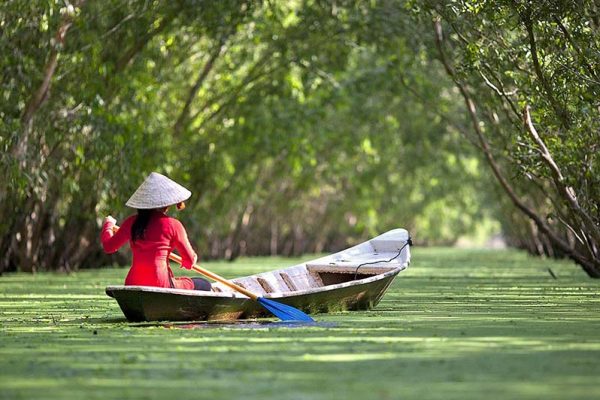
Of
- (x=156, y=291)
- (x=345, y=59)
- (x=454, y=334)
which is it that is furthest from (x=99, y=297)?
(x=345, y=59)

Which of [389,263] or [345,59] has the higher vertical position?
[345,59]

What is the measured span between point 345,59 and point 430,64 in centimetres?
228

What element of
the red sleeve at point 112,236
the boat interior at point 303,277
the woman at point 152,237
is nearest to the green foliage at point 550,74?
the boat interior at point 303,277

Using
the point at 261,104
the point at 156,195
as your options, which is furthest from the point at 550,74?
the point at 261,104

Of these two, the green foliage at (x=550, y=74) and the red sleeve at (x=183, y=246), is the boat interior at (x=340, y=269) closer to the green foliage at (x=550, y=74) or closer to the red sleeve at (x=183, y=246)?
the red sleeve at (x=183, y=246)

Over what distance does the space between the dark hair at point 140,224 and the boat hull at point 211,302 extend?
648 millimetres

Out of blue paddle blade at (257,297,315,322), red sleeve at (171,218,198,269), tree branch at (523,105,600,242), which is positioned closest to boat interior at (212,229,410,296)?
blue paddle blade at (257,297,315,322)

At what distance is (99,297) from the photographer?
636 inches

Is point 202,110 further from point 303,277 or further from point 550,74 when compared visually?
point 303,277

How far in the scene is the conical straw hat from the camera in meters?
11.4

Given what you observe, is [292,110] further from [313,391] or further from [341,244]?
[341,244]

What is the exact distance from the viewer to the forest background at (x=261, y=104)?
15750mm

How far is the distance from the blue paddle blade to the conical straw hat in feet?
3.60

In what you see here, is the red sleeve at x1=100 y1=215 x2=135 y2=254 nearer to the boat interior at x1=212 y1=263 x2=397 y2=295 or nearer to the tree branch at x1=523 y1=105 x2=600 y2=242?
the boat interior at x1=212 y1=263 x2=397 y2=295
